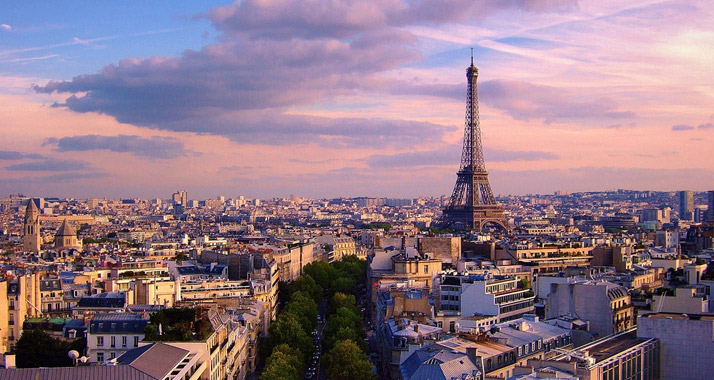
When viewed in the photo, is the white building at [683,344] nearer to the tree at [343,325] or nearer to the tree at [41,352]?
the tree at [343,325]

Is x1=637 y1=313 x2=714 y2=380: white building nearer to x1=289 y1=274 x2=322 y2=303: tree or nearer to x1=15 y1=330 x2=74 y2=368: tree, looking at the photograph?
x1=15 y1=330 x2=74 y2=368: tree

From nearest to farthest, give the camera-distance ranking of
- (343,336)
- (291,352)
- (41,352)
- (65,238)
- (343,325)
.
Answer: (41,352) < (291,352) < (343,336) < (343,325) < (65,238)

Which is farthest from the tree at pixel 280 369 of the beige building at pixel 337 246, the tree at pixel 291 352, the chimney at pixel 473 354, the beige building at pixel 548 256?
the beige building at pixel 337 246

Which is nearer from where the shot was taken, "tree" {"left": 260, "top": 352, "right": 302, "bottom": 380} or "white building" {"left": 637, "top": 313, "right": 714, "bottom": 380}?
"white building" {"left": 637, "top": 313, "right": 714, "bottom": 380}

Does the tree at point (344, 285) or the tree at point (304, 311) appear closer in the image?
the tree at point (304, 311)

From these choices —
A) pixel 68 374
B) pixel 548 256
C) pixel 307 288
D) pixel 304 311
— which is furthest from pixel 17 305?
pixel 548 256

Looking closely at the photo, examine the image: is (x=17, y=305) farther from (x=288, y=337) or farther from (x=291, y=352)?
(x=288, y=337)

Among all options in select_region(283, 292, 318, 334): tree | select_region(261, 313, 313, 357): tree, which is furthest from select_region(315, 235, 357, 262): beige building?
select_region(261, 313, 313, 357): tree
